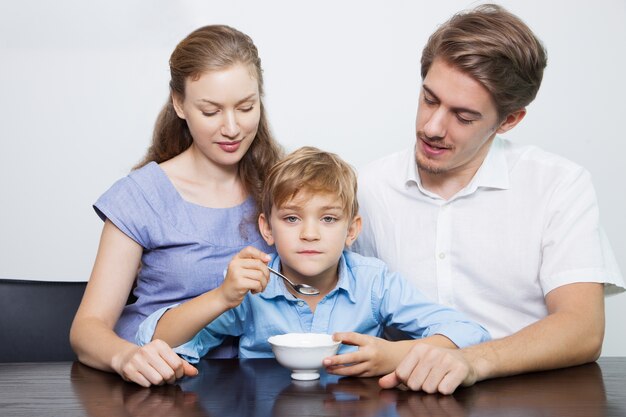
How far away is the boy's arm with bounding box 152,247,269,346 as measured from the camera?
69.1 inches

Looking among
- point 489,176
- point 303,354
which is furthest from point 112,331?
point 489,176

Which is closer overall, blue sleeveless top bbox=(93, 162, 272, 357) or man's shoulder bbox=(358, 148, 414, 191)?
blue sleeveless top bbox=(93, 162, 272, 357)

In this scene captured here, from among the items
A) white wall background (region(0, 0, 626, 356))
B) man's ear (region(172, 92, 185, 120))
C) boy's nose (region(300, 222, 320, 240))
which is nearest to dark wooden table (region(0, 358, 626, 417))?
boy's nose (region(300, 222, 320, 240))

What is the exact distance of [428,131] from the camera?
214cm

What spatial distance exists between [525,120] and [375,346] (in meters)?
1.83

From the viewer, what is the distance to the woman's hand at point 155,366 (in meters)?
1.63

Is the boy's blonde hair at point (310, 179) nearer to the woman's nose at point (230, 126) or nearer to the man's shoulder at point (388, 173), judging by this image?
the woman's nose at point (230, 126)

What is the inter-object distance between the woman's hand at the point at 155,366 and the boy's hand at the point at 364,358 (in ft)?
0.91

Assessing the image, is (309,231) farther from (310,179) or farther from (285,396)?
(285,396)

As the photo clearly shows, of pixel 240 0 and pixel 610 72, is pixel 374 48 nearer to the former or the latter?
pixel 240 0

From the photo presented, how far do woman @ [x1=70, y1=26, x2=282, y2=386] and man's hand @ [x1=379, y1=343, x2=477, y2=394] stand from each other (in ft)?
2.30

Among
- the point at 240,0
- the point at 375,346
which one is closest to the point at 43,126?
the point at 240,0

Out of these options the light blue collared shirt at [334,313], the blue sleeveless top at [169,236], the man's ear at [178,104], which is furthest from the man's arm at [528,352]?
the man's ear at [178,104]

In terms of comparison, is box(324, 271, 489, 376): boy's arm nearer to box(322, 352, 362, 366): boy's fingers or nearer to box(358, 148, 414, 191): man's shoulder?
box(322, 352, 362, 366): boy's fingers
